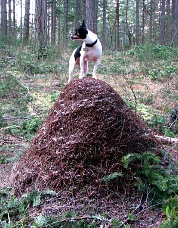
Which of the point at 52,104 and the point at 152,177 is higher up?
the point at 52,104

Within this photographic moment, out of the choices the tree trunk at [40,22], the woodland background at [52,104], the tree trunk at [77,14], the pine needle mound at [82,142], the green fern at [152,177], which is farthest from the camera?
the tree trunk at [77,14]

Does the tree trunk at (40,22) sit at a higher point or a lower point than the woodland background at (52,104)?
higher

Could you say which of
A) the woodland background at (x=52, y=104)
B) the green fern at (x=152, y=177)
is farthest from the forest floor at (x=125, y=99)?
the green fern at (x=152, y=177)

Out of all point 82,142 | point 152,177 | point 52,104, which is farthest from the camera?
point 52,104

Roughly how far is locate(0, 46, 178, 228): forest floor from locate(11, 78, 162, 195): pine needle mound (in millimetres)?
245

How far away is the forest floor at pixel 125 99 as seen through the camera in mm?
2904

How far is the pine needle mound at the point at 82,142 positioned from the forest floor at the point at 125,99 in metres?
0.24

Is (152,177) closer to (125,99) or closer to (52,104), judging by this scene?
(125,99)

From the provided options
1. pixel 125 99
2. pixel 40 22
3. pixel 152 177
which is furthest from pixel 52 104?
pixel 40 22

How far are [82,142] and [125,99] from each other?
429cm

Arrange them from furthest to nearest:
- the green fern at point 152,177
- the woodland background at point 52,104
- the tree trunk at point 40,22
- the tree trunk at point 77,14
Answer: the tree trunk at point 77,14 → the tree trunk at point 40,22 → the green fern at point 152,177 → the woodland background at point 52,104

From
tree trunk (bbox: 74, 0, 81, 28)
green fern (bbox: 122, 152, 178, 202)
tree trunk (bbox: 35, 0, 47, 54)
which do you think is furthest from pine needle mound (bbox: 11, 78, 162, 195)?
tree trunk (bbox: 74, 0, 81, 28)

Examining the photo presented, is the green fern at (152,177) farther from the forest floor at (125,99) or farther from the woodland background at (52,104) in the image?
the forest floor at (125,99)

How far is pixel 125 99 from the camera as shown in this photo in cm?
749
